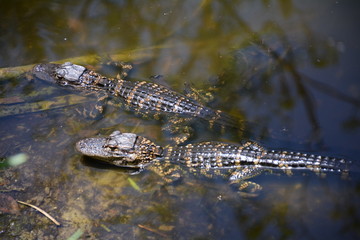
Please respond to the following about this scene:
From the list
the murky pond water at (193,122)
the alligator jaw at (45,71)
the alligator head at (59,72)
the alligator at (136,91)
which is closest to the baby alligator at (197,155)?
the murky pond water at (193,122)

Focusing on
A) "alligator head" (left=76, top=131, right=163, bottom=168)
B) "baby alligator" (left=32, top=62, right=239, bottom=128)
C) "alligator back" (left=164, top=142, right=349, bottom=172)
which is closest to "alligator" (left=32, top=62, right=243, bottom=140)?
"baby alligator" (left=32, top=62, right=239, bottom=128)

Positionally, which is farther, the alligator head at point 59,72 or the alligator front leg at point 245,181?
the alligator head at point 59,72

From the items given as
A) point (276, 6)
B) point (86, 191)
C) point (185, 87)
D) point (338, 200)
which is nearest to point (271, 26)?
point (276, 6)

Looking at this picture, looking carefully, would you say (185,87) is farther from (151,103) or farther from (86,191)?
(86,191)

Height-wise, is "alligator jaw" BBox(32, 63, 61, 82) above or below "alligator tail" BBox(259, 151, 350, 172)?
below

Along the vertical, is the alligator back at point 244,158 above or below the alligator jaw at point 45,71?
above

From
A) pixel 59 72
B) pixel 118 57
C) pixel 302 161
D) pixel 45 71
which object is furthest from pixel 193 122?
Result: pixel 45 71

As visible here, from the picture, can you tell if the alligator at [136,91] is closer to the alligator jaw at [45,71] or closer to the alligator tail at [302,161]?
the alligator jaw at [45,71]

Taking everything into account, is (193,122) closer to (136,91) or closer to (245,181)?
(136,91)

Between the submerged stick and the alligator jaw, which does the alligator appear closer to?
the alligator jaw
